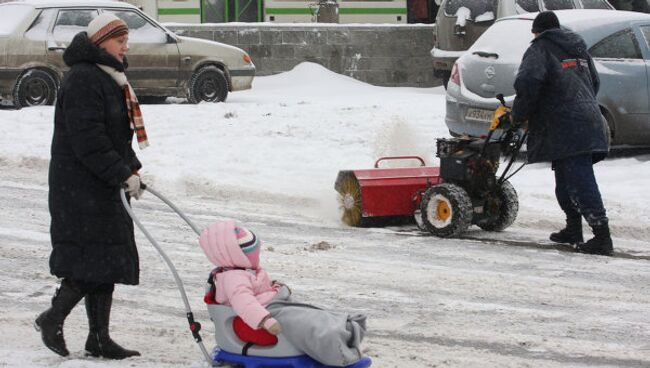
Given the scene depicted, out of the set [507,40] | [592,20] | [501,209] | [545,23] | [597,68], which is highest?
[545,23]

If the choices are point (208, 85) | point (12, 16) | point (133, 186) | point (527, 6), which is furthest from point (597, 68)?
point (12, 16)

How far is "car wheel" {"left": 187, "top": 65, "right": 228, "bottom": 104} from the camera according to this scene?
61.8ft

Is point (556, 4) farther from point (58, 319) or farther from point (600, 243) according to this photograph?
point (58, 319)

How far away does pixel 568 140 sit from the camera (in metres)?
9.29

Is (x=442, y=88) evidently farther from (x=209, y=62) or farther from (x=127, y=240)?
(x=127, y=240)

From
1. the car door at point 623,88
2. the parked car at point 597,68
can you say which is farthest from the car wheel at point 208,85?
the car door at point 623,88

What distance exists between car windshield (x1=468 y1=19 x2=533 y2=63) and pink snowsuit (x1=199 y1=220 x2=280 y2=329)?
8.09 meters

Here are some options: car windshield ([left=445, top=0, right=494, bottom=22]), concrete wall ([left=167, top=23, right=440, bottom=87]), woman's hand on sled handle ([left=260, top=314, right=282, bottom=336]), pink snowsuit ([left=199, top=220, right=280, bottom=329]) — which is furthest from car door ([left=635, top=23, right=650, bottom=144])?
concrete wall ([left=167, top=23, right=440, bottom=87])

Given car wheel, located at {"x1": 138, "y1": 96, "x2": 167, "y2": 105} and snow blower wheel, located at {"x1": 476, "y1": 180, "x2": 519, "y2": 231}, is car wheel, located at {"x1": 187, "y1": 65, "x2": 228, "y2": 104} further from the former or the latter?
snow blower wheel, located at {"x1": 476, "y1": 180, "x2": 519, "y2": 231}

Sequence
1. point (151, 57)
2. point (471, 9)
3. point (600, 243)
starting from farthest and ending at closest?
point (471, 9) < point (151, 57) < point (600, 243)

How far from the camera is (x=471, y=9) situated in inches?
818

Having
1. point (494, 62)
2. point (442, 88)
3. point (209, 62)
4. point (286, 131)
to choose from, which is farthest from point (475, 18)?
point (494, 62)

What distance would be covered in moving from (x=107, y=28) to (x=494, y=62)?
7653mm

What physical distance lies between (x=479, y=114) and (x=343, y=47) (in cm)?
1019
